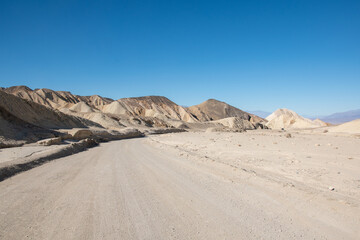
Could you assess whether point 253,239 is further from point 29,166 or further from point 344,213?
point 29,166

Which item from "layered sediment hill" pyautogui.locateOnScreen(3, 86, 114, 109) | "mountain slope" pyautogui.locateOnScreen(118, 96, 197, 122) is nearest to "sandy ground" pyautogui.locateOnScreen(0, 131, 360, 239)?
"mountain slope" pyautogui.locateOnScreen(118, 96, 197, 122)

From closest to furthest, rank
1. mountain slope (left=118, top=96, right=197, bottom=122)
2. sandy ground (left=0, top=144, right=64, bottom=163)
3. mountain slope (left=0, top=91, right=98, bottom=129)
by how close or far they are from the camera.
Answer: sandy ground (left=0, top=144, right=64, bottom=163) → mountain slope (left=0, top=91, right=98, bottom=129) → mountain slope (left=118, top=96, right=197, bottom=122)

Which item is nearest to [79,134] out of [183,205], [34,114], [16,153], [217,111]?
[16,153]

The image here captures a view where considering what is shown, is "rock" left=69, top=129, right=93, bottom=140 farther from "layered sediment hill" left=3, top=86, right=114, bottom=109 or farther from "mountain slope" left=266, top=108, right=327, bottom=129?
"layered sediment hill" left=3, top=86, right=114, bottom=109

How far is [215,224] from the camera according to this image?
3.52 meters

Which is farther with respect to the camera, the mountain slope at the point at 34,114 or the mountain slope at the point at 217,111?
the mountain slope at the point at 217,111

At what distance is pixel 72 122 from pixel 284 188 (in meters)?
43.3

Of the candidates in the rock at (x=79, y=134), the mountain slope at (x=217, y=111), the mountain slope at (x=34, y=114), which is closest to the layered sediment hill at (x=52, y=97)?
the mountain slope at (x=217, y=111)

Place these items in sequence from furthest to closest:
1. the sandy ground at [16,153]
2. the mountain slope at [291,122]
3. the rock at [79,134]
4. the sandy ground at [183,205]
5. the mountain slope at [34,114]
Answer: the mountain slope at [291,122]
the mountain slope at [34,114]
the rock at [79,134]
the sandy ground at [16,153]
the sandy ground at [183,205]

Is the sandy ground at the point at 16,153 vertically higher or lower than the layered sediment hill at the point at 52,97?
lower

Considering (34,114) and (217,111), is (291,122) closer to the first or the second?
(217,111)

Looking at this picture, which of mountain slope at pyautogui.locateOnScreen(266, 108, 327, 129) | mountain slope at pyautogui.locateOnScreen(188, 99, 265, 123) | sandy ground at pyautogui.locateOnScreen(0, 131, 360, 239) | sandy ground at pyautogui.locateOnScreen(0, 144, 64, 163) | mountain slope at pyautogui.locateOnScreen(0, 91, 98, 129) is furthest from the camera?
mountain slope at pyautogui.locateOnScreen(188, 99, 265, 123)

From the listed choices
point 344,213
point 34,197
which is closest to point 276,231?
point 344,213

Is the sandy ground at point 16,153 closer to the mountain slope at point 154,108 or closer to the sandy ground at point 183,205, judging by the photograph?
the sandy ground at point 183,205
